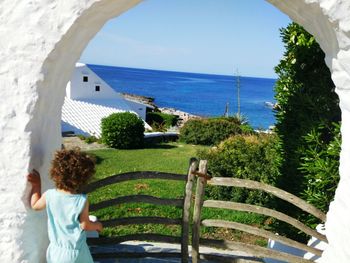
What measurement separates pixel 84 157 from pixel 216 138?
687 inches

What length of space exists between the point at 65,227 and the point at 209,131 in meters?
17.6

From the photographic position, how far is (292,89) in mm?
6102

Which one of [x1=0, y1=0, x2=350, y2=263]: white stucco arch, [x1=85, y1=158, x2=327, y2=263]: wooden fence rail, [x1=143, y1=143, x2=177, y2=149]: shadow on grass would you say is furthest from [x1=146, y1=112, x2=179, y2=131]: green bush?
[x1=0, y1=0, x2=350, y2=263]: white stucco arch

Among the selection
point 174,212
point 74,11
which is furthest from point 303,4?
point 174,212

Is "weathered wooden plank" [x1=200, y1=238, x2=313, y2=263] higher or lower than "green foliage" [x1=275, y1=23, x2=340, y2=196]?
lower

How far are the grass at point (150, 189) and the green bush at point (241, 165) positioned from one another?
0.60 metres

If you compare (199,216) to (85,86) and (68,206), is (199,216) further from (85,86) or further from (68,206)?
(85,86)

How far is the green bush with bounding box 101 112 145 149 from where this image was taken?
18.5 meters

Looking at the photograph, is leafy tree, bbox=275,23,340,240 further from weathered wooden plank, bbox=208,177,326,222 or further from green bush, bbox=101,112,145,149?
green bush, bbox=101,112,145,149

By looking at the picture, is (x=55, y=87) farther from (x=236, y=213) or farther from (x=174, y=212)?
(x=236, y=213)

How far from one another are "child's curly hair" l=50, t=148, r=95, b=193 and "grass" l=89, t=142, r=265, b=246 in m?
3.91

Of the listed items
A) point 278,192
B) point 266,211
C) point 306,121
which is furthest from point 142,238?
point 306,121

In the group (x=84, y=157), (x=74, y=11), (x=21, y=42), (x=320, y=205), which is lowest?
(x=320, y=205)

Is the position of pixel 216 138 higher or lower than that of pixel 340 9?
lower
